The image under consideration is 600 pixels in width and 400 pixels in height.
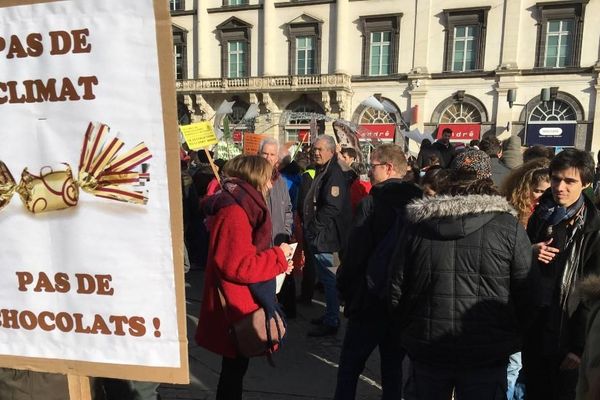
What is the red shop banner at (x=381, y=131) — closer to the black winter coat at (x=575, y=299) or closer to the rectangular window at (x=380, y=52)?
the rectangular window at (x=380, y=52)

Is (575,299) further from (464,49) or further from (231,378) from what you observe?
(464,49)

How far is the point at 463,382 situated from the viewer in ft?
6.84

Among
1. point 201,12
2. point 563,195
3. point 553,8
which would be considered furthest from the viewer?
point 201,12

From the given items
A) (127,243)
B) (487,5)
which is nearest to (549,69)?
(487,5)

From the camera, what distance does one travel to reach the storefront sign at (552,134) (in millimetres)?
21250

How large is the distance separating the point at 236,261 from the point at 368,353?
1023 mm

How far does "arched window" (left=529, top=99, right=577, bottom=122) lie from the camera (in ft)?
70.4

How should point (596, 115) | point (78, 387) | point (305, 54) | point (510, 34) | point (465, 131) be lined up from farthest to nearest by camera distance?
point (305, 54)
point (465, 131)
point (510, 34)
point (596, 115)
point (78, 387)

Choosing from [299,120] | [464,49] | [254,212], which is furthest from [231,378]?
[299,120]

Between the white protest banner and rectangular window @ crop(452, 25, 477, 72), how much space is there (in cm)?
2386

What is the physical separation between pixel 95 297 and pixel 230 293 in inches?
41.3

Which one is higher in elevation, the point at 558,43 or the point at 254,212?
the point at 558,43

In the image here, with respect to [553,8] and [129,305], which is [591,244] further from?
[553,8]

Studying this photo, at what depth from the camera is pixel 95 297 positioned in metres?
1.50
